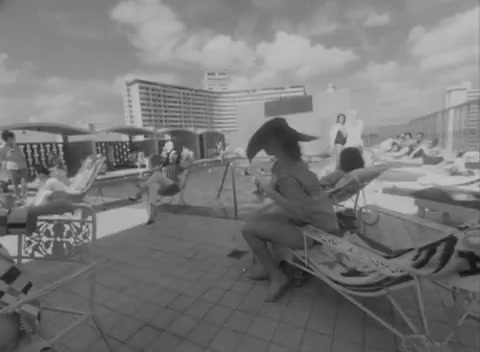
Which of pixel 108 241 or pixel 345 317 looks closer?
pixel 345 317

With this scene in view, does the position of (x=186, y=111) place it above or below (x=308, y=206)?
above

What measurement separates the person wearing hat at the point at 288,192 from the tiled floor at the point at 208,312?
0.23 m

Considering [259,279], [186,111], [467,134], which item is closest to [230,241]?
[259,279]

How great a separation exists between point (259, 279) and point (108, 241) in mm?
2007

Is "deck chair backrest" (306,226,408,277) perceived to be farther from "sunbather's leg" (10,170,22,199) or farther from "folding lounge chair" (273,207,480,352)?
"sunbather's leg" (10,170,22,199)

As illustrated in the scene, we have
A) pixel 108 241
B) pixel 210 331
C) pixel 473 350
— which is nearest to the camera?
pixel 473 350

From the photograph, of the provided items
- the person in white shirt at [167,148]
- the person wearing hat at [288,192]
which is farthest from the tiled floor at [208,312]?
the person in white shirt at [167,148]

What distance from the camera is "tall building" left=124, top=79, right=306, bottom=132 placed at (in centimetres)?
6788

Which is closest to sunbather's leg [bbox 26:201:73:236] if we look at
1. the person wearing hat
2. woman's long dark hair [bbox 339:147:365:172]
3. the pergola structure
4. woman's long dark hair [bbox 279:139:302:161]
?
the person wearing hat

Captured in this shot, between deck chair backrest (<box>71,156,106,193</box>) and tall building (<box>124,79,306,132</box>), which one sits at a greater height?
tall building (<box>124,79,306,132</box>)

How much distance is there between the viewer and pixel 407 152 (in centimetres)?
742

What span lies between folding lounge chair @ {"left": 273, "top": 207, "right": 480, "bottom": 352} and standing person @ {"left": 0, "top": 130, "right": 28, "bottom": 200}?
6.16m

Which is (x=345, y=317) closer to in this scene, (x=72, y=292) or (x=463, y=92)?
(x=72, y=292)

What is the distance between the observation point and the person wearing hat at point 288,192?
1.64 m
